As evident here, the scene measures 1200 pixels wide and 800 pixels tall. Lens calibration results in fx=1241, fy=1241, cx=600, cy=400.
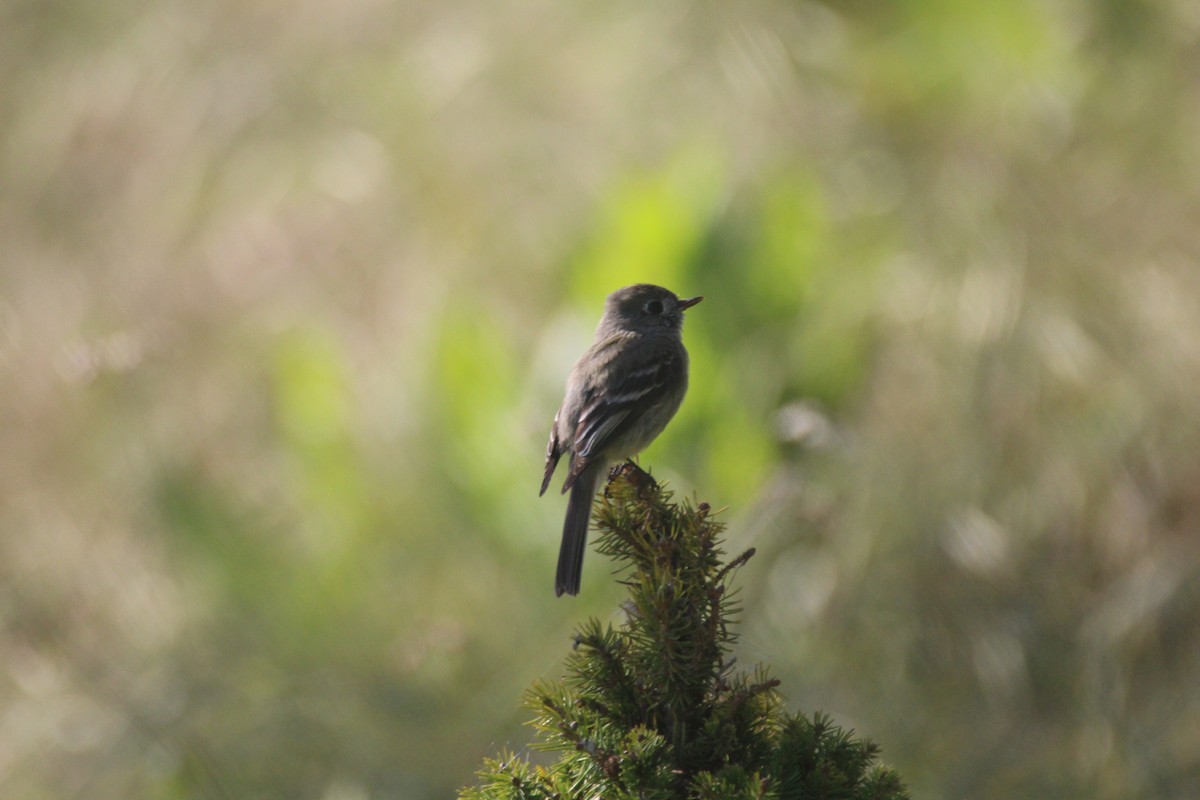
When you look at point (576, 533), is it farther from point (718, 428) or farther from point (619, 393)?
point (718, 428)

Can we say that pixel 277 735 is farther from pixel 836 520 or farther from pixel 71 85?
pixel 71 85

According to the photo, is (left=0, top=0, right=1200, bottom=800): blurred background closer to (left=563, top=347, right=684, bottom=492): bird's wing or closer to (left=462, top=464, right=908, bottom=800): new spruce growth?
(left=563, top=347, right=684, bottom=492): bird's wing

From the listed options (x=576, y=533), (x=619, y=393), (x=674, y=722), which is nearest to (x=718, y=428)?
(x=619, y=393)

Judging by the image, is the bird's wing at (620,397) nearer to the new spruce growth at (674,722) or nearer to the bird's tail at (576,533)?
the bird's tail at (576,533)

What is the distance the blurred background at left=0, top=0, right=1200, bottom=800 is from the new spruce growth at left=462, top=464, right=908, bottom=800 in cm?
137

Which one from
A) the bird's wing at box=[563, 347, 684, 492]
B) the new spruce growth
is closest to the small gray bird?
the bird's wing at box=[563, 347, 684, 492]

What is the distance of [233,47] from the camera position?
4.79 metres

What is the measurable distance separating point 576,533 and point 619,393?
0.38 metres

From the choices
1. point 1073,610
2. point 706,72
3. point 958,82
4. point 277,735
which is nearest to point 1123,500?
point 1073,610

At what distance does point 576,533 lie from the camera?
1.92 m

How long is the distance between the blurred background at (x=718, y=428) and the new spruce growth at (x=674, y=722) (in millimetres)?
1373

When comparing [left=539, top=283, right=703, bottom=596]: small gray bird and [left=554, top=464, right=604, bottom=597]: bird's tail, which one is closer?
[left=554, top=464, right=604, bottom=597]: bird's tail

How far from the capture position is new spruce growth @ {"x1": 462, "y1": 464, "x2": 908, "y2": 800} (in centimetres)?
114

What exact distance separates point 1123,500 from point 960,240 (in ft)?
2.63
